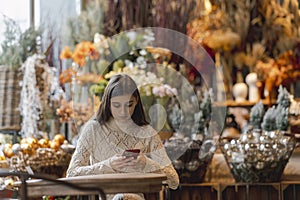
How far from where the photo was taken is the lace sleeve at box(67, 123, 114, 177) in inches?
148

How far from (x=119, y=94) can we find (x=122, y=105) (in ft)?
0.18

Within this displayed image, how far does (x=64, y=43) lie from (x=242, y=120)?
5.35 ft

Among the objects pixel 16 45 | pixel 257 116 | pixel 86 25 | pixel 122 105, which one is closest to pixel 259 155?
pixel 257 116

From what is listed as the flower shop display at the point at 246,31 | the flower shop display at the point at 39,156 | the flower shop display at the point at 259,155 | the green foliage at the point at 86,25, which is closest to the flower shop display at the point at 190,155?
the flower shop display at the point at 259,155

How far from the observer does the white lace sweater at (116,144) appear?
389 centimetres

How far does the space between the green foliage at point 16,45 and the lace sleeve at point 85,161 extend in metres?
2.64

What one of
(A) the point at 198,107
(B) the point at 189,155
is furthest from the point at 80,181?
(A) the point at 198,107

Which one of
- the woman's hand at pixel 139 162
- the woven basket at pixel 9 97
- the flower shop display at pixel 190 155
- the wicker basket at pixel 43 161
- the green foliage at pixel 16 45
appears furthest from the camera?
the green foliage at pixel 16 45

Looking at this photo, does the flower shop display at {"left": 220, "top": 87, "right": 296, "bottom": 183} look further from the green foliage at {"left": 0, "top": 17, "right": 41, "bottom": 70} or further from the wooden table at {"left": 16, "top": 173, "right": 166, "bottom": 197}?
the wooden table at {"left": 16, "top": 173, "right": 166, "bottom": 197}

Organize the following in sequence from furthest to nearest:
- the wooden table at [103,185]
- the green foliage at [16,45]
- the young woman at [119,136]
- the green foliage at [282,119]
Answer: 1. the green foliage at [16,45]
2. the green foliage at [282,119]
3. the young woman at [119,136]
4. the wooden table at [103,185]

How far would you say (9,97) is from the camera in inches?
253

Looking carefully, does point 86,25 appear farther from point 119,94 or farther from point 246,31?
point 119,94

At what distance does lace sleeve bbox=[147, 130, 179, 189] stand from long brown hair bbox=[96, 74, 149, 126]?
113 mm

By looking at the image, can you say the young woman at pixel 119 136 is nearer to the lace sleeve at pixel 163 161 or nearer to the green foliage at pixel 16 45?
the lace sleeve at pixel 163 161
